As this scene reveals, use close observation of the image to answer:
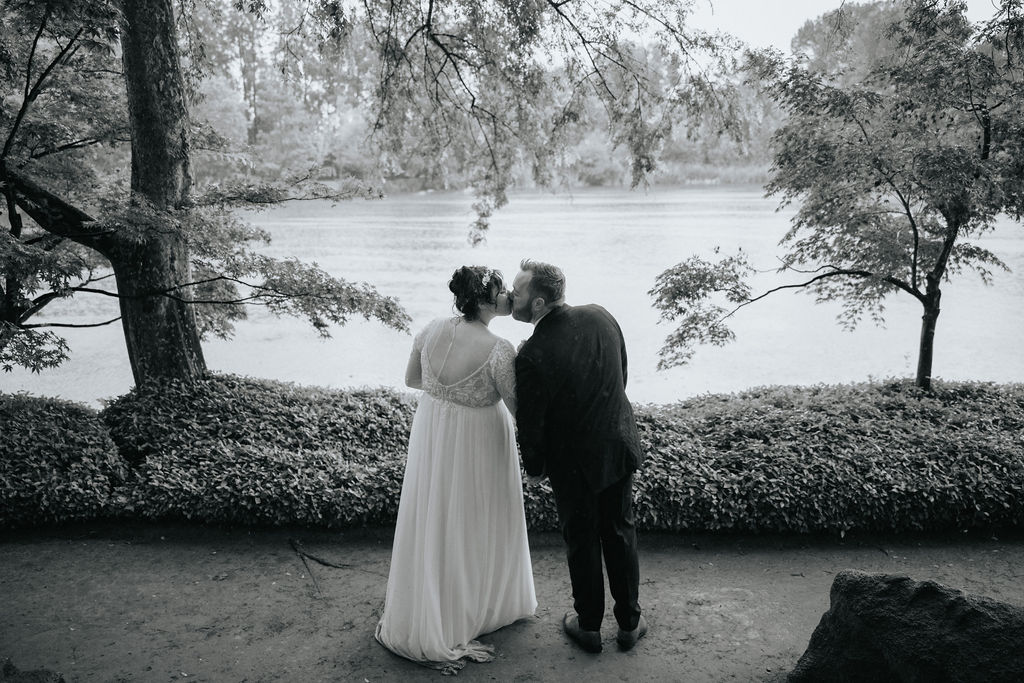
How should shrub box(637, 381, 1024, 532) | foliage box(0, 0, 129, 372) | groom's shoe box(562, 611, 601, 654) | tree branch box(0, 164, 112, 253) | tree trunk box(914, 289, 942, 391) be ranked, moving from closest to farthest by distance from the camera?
groom's shoe box(562, 611, 601, 654) < foliage box(0, 0, 129, 372) < shrub box(637, 381, 1024, 532) < tree branch box(0, 164, 112, 253) < tree trunk box(914, 289, 942, 391)

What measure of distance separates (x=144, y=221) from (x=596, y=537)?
4.01m

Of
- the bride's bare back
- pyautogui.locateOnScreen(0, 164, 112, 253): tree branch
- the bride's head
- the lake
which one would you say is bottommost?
the lake

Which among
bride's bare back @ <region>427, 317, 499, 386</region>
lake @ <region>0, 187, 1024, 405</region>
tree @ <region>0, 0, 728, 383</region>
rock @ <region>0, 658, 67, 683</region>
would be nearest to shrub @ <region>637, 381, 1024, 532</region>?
bride's bare back @ <region>427, 317, 499, 386</region>

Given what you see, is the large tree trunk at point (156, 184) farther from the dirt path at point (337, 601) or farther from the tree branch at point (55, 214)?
the dirt path at point (337, 601)

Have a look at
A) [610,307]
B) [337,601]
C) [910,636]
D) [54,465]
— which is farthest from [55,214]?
[610,307]

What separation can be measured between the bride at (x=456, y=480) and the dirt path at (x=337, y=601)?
203 millimetres

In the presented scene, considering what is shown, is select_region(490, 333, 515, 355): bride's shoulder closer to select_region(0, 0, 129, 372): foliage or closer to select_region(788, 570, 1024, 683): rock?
select_region(788, 570, 1024, 683): rock

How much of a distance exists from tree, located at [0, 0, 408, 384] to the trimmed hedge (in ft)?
2.48

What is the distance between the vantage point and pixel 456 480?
335 centimetres

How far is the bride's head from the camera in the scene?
322 cm

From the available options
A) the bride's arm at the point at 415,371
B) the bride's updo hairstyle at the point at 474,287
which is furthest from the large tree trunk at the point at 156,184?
the bride's updo hairstyle at the point at 474,287

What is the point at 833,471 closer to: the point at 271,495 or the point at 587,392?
the point at 587,392

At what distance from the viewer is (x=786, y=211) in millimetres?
24266

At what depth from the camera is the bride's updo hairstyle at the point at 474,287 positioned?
10.6ft
